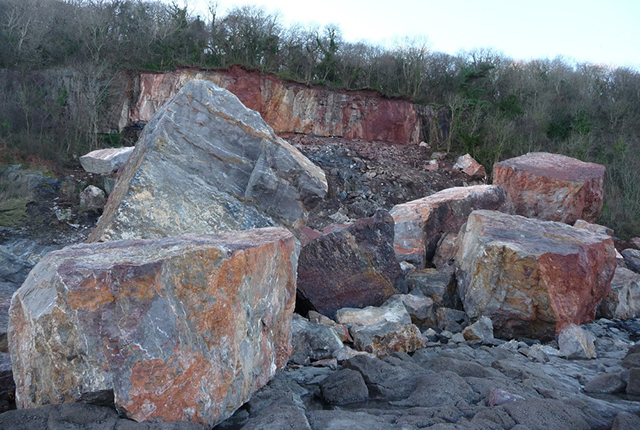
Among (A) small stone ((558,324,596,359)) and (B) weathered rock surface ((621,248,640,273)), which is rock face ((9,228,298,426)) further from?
(B) weathered rock surface ((621,248,640,273))

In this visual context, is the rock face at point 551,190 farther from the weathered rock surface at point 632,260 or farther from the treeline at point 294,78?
the treeline at point 294,78

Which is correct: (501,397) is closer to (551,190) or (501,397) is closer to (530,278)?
(530,278)

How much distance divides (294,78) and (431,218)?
1219 cm

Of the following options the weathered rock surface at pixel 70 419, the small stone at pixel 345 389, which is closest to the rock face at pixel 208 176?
the small stone at pixel 345 389

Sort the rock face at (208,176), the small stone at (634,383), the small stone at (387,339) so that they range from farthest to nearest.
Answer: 1. the rock face at (208,176)
2. the small stone at (387,339)
3. the small stone at (634,383)

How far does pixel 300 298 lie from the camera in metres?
4.66

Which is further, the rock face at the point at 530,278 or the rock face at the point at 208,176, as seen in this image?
the rock face at the point at 530,278

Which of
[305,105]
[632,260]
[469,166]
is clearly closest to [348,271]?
[632,260]

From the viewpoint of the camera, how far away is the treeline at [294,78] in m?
13.8

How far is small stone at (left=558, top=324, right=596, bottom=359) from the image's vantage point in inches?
155

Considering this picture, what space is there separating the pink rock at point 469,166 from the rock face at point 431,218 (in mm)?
8704

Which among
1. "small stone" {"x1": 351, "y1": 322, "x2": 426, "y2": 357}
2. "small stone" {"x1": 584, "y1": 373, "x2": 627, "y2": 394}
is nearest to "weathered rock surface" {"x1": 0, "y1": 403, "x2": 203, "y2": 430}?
"small stone" {"x1": 351, "y1": 322, "x2": 426, "y2": 357}

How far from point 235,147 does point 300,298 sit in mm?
1594

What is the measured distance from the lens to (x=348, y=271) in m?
4.79
